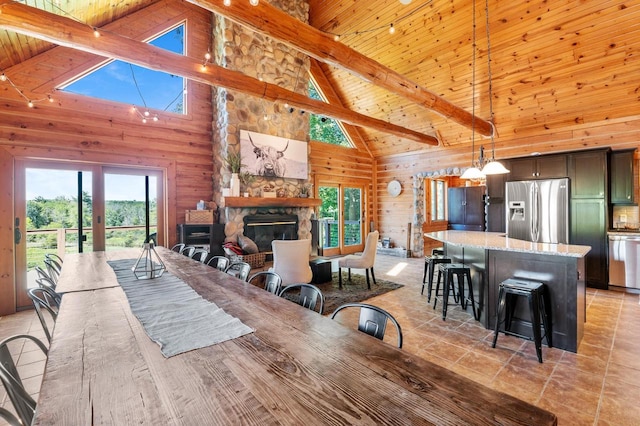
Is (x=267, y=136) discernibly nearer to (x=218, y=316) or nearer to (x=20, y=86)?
(x=20, y=86)

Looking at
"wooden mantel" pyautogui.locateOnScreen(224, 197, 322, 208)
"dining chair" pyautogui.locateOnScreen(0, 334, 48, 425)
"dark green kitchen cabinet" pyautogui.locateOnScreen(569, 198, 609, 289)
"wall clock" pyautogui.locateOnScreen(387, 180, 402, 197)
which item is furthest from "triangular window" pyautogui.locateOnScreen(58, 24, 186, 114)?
"dark green kitchen cabinet" pyautogui.locateOnScreen(569, 198, 609, 289)

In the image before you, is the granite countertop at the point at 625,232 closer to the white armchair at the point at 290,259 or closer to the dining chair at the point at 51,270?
the white armchair at the point at 290,259

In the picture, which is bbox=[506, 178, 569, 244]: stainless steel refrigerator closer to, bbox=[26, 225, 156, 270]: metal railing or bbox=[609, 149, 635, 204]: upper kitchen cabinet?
bbox=[609, 149, 635, 204]: upper kitchen cabinet

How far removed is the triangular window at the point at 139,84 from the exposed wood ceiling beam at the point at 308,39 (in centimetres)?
343

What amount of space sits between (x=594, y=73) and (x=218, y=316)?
21.5 feet

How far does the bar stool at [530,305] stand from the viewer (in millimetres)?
2730

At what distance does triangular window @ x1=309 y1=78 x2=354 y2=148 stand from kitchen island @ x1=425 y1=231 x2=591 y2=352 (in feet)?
17.4

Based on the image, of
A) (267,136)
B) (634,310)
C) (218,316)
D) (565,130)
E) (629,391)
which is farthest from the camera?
(267,136)

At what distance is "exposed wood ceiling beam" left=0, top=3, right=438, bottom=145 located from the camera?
2.62 metres

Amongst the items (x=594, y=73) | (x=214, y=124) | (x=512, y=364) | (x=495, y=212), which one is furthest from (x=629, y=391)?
(x=214, y=124)

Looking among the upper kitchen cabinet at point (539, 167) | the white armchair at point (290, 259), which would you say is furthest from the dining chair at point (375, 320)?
the upper kitchen cabinet at point (539, 167)

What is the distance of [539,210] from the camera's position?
5.59 m

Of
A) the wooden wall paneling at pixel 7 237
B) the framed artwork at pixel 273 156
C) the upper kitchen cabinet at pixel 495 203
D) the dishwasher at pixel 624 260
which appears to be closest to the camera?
the wooden wall paneling at pixel 7 237

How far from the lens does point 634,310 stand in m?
3.96
